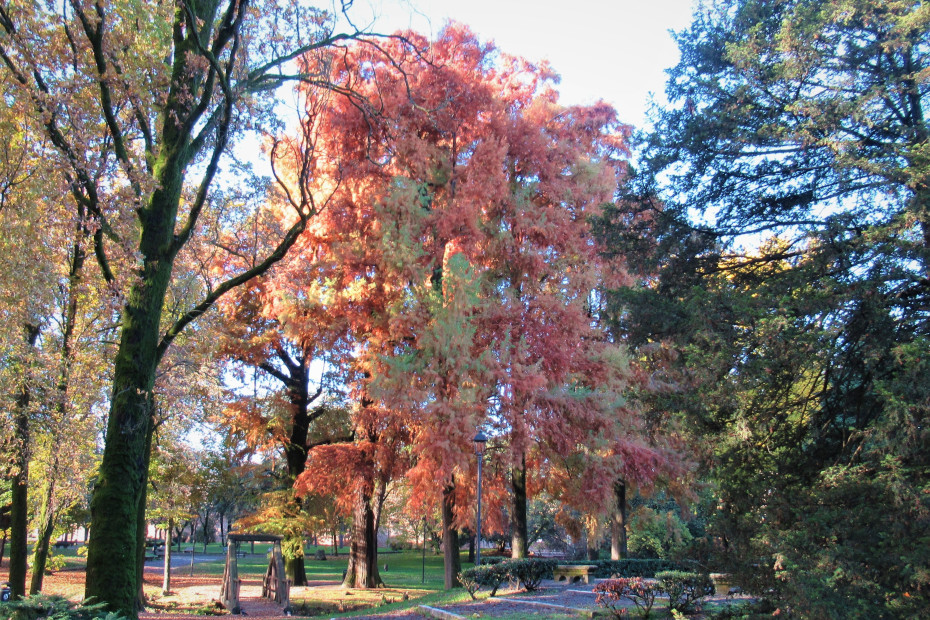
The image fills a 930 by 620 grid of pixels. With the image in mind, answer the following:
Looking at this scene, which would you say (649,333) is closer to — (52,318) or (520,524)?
(520,524)

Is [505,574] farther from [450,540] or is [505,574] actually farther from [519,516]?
[519,516]

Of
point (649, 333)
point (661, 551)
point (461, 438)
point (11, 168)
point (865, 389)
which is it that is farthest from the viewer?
point (661, 551)

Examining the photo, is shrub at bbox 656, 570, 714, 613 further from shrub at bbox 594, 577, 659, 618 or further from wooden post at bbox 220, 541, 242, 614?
wooden post at bbox 220, 541, 242, 614

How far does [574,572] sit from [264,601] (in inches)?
355

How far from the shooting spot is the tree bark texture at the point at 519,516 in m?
17.7

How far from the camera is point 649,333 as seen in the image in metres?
Answer: 9.52

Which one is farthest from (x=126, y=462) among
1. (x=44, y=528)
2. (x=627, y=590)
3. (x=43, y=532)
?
(x=43, y=532)

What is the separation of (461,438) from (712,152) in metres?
8.27

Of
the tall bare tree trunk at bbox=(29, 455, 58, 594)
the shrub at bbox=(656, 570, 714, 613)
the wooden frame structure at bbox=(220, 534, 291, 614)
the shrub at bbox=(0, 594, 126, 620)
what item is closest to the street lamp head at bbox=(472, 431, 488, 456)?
the shrub at bbox=(656, 570, 714, 613)

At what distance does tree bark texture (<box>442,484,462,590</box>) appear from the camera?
1692 cm

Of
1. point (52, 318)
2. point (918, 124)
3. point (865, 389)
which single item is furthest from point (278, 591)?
point (918, 124)

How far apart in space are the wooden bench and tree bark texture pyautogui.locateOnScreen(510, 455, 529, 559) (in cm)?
101

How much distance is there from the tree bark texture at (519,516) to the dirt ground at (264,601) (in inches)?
64.8

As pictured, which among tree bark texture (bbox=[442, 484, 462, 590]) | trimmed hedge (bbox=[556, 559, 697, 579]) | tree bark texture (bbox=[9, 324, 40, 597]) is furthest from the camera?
trimmed hedge (bbox=[556, 559, 697, 579])
